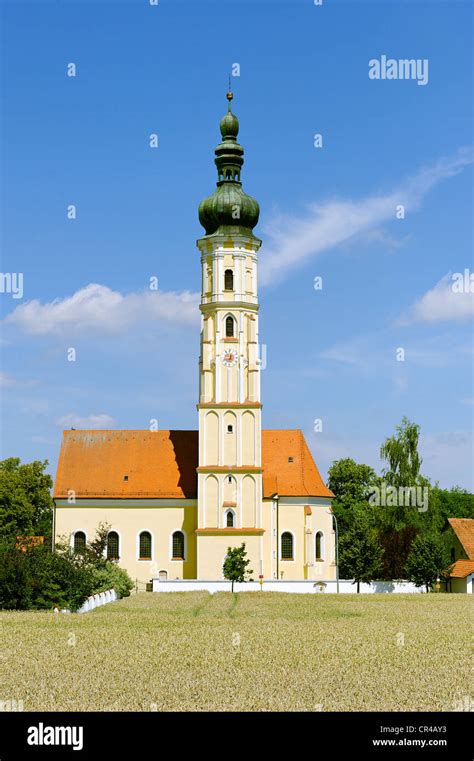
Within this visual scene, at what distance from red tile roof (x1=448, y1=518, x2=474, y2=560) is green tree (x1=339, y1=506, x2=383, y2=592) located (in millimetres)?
8399

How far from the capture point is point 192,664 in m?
21.6

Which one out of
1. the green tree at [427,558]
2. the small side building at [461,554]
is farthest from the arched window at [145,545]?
the small side building at [461,554]

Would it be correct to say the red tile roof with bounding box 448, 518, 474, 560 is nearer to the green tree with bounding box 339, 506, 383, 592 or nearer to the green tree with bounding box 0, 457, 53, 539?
the green tree with bounding box 339, 506, 383, 592

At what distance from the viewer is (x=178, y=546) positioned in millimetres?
63281

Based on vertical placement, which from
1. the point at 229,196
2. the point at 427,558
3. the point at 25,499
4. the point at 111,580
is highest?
the point at 229,196

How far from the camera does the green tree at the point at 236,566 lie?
58562mm

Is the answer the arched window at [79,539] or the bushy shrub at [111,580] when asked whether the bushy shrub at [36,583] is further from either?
the arched window at [79,539]

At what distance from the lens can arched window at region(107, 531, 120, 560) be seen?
63500mm

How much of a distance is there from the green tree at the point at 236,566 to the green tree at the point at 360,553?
5.76 metres

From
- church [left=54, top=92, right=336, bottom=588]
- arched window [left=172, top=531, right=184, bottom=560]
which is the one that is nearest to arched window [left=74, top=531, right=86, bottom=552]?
church [left=54, top=92, right=336, bottom=588]

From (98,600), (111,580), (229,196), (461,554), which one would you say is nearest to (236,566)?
(111,580)

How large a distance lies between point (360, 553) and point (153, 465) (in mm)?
14902

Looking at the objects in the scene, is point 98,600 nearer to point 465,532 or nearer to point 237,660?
point 237,660
